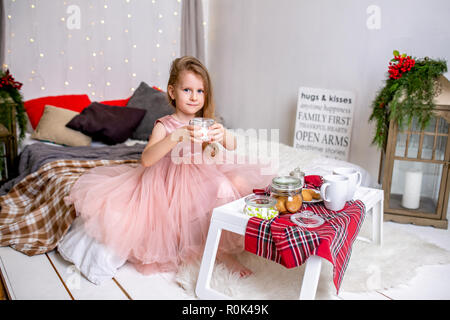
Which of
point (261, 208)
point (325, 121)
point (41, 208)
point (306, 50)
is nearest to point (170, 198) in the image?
point (261, 208)

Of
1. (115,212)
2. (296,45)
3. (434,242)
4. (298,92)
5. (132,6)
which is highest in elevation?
(132,6)

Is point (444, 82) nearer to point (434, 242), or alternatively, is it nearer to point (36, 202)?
point (434, 242)

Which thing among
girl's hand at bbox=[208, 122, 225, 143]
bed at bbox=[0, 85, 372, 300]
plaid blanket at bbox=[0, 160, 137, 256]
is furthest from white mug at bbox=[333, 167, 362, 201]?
plaid blanket at bbox=[0, 160, 137, 256]

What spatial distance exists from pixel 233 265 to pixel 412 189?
118cm

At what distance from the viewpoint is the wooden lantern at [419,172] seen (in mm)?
2064

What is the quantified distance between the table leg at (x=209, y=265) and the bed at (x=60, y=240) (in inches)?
3.0

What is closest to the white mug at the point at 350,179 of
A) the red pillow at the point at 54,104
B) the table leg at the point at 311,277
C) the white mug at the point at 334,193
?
the white mug at the point at 334,193

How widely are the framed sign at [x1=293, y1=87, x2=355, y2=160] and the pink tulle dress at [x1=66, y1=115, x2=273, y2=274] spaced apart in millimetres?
1339

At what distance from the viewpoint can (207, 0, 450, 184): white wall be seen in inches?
95.0

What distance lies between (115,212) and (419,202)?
1618mm

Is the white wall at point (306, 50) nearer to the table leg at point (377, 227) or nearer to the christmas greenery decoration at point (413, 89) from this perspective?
the christmas greenery decoration at point (413, 89)

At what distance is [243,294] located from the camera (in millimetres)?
1396

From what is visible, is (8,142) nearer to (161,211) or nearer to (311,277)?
(161,211)
